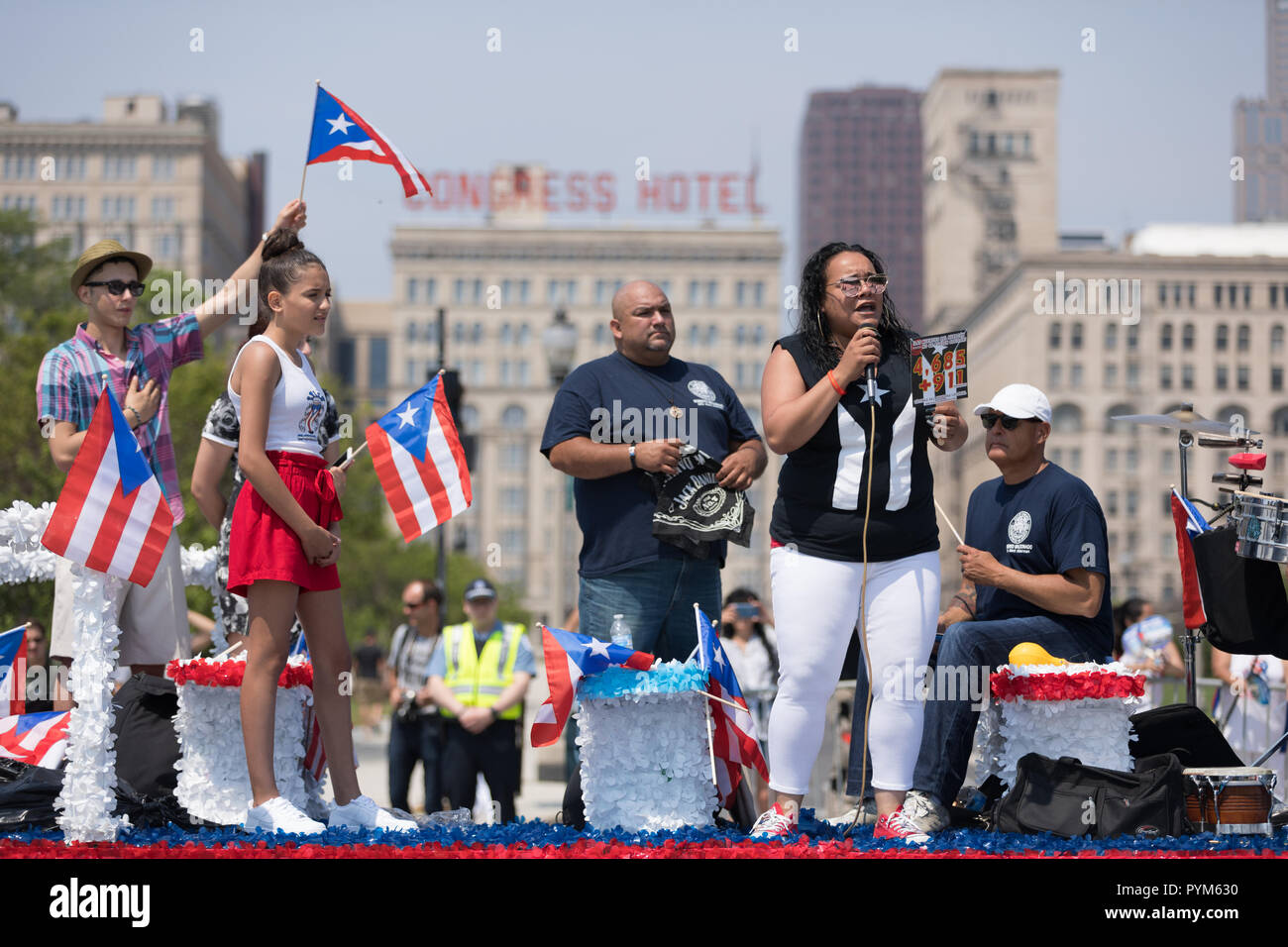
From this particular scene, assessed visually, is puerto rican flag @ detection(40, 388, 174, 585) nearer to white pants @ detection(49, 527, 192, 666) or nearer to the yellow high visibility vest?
white pants @ detection(49, 527, 192, 666)

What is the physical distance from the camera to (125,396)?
19.1 ft

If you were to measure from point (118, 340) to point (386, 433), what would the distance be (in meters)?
1.19

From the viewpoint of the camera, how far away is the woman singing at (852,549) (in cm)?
492

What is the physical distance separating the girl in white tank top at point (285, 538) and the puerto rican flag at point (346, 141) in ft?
3.60

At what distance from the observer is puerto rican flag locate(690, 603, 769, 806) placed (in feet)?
16.8

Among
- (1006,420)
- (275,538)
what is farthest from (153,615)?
(1006,420)

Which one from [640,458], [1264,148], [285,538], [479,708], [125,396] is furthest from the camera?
[1264,148]

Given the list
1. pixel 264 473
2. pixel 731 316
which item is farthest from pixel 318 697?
pixel 731 316

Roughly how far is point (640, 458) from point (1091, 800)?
1.97m

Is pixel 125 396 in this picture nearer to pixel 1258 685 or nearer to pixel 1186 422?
pixel 1186 422

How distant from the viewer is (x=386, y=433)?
5.72 m

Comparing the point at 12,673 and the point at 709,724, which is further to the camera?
the point at 12,673

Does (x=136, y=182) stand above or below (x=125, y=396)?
above

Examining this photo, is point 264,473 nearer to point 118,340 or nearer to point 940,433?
point 118,340
